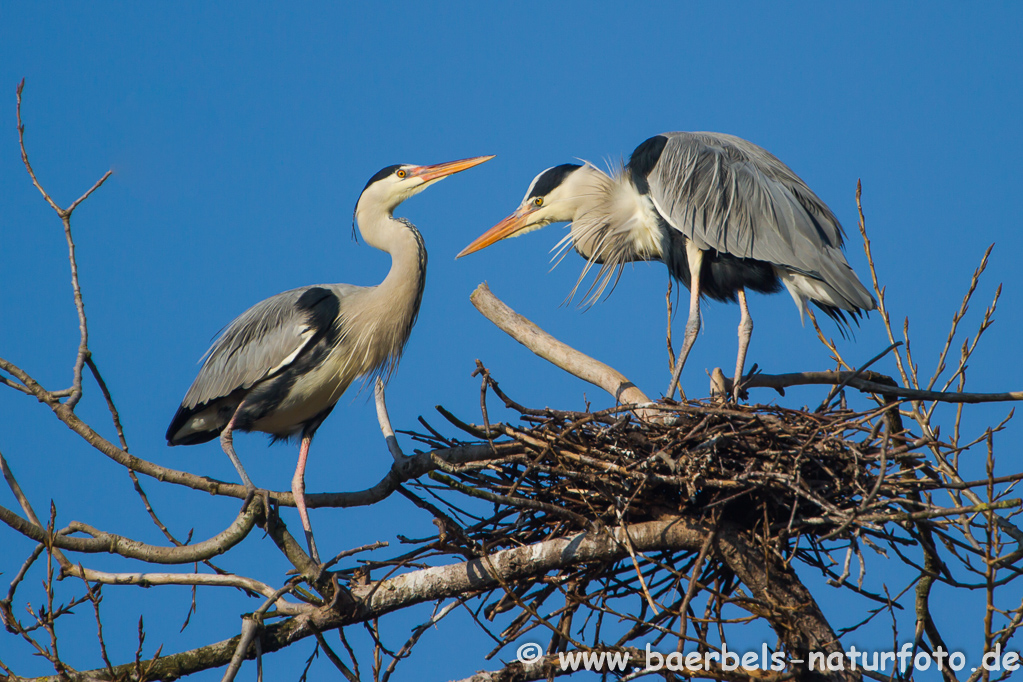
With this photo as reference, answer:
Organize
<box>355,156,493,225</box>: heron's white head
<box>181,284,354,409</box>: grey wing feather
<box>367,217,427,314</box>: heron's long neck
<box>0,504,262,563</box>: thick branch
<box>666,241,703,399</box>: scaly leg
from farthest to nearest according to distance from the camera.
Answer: <box>355,156,493,225</box>: heron's white head, <box>367,217,427,314</box>: heron's long neck, <box>181,284,354,409</box>: grey wing feather, <box>666,241,703,399</box>: scaly leg, <box>0,504,262,563</box>: thick branch

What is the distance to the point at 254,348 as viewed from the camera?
5.17 m

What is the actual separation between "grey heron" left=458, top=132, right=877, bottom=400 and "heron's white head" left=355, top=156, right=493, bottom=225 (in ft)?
1.52

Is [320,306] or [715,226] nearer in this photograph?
[715,226]

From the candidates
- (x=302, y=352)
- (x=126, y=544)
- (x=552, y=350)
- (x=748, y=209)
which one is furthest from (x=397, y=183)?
(x=126, y=544)

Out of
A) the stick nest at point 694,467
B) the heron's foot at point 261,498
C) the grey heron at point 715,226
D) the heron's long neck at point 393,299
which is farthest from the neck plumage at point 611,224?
the heron's foot at point 261,498

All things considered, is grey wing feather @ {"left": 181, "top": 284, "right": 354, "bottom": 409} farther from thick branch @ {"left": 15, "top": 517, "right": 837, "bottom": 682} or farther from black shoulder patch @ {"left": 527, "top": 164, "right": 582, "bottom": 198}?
thick branch @ {"left": 15, "top": 517, "right": 837, "bottom": 682}

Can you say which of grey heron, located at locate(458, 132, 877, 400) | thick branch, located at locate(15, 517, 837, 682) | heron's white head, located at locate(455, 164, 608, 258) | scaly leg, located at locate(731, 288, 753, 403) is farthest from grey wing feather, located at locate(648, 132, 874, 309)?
thick branch, located at locate(15, 517, 837, 682)

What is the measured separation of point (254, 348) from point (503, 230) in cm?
174

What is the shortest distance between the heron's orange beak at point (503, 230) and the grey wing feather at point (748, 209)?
962 millimetres

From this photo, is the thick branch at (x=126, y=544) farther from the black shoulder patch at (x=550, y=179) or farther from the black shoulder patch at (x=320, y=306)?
the black shoulder patch at (x=550, y=179)

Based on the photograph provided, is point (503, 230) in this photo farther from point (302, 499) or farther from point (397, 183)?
point (302, 499)

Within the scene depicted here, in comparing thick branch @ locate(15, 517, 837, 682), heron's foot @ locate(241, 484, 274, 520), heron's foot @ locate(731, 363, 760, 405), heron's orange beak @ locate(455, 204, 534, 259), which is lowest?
thick branch @ locate(15, 517, 837, 682)

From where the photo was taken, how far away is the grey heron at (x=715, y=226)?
4.95 m

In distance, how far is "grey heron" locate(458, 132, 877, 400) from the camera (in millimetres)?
4945
